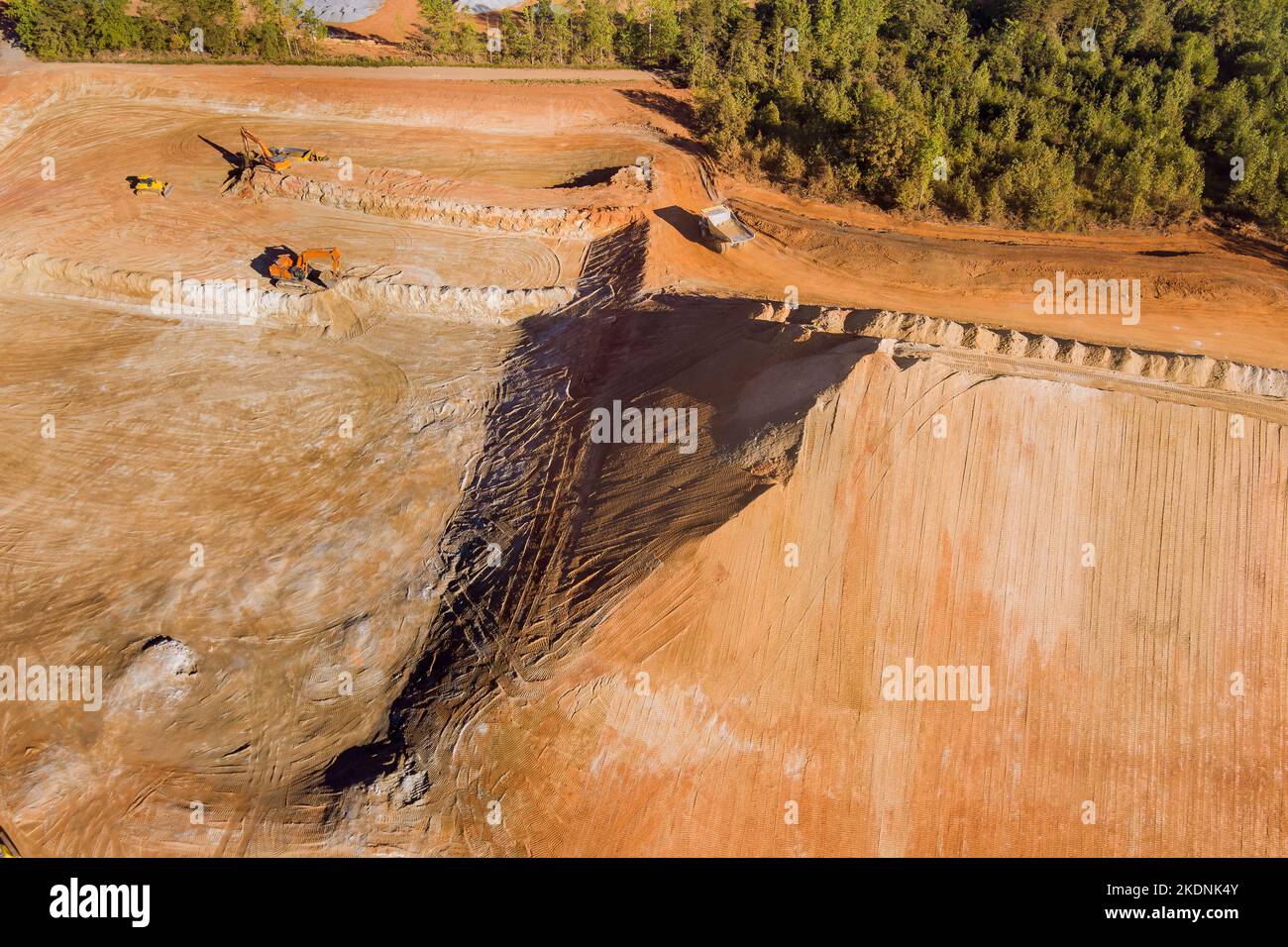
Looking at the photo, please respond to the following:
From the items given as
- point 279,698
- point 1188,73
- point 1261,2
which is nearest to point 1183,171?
point 1188,73

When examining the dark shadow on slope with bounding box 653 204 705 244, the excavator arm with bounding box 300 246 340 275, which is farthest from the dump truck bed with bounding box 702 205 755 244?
the excavator arm with bounding box 300 246 340 275

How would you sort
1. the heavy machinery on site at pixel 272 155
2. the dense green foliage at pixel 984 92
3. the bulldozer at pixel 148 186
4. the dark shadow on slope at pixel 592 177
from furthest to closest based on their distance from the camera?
the dark shadow on slope at pixel 592 177
the dense green foliage at pixel 984 92
the heavy machinery on site at pixel 272 155
the bulldozer at pixel 148 186

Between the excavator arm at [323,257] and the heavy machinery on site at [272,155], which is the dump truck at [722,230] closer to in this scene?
the excavator arm at [323,257]

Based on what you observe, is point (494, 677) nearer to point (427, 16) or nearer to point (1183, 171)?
point (1183, 171)

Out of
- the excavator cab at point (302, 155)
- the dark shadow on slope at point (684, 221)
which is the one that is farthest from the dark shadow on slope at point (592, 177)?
the excavator cab at point (302, 155)

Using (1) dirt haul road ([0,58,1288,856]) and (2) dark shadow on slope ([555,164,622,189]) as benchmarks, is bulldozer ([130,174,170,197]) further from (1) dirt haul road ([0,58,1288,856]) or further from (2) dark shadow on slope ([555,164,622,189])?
(2) dark shadow on slope ([555,164,622,189])

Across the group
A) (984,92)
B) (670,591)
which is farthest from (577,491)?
(984,92)
